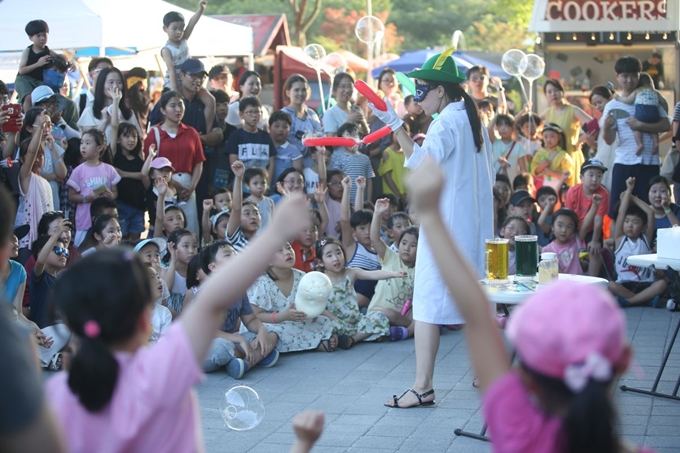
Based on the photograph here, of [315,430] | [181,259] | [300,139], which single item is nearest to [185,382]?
[315,430]

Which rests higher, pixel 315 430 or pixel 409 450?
pixel 315 430

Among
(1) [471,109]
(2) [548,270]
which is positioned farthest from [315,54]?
(2) [548,270]

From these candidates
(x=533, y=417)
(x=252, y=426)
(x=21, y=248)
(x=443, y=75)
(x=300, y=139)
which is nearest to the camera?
(x=533, y=417)

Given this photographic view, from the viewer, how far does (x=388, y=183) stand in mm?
10000

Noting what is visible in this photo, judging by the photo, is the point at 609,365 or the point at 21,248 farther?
the point at 21,248

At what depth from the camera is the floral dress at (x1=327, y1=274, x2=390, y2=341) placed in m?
7.15

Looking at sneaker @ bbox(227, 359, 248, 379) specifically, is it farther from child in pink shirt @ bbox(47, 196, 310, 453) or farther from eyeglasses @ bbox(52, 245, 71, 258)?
child in pink shirt @ bbox(47, 196, 310, 453)

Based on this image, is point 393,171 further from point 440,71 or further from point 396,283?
point 440,71

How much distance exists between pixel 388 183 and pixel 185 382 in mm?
8052

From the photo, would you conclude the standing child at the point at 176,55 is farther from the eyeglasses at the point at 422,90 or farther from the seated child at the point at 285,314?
the eyeglasses at the point at 422,90

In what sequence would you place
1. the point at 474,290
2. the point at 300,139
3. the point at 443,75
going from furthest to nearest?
the point at 300,139 < the point at 443,75 < the point at 474,290

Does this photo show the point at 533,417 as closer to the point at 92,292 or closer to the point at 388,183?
the point at 92,292

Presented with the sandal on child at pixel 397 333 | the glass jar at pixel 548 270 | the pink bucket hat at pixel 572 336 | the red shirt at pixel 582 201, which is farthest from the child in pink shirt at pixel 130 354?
the red shirt at pixel 582 201

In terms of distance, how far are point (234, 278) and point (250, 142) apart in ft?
22.2
